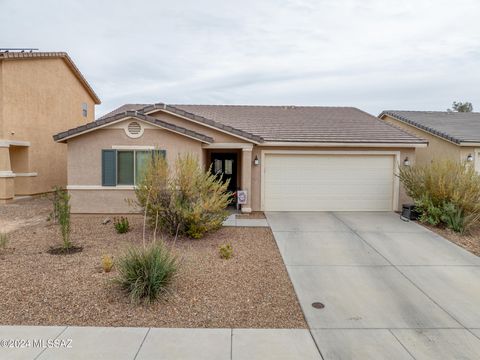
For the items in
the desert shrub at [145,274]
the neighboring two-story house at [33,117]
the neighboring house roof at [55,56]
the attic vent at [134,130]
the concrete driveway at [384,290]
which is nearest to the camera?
the concrete driveway at [384,290]

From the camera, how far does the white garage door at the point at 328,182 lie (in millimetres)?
12922

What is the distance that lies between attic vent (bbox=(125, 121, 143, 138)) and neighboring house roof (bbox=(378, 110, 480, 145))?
12427 millimetres

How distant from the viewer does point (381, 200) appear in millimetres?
13133

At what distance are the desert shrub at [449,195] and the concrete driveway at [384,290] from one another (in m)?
0.85

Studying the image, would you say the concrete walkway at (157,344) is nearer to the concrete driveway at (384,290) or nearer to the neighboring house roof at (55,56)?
the concrete driveway at (384,290)

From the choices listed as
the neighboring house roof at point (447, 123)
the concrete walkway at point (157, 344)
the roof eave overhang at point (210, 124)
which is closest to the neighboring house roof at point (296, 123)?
the roof eave overhang at point (210, 124)

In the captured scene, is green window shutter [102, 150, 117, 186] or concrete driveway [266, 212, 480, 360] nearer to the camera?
concrete driveway [266, 212, 480, 360]

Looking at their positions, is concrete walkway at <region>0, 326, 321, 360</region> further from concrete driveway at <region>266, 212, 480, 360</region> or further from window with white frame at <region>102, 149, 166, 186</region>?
window with white frame at <region>102, 149, 166, 186</region>

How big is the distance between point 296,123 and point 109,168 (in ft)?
27.4

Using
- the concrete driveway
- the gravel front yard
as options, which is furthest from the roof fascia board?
the gravel front yard

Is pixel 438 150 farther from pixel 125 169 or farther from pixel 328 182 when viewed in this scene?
pixel 125 169

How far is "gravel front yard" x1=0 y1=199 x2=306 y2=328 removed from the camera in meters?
4.72

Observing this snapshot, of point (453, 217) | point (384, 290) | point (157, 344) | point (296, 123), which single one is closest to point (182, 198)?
point (157, 344)

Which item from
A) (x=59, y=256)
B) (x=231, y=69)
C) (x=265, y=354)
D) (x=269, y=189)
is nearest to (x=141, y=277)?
(x=265, y=354)
